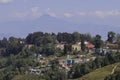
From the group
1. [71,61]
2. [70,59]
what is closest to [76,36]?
[70,59]

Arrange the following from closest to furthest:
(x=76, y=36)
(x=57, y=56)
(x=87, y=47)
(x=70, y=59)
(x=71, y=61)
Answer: (x=71, y=61)
(x=70, y=59)
(x=57, y=56)
(x=87, y=47)
(x=76, y=36)

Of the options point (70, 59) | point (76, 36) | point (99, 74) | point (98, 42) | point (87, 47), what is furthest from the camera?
point (76, 36)

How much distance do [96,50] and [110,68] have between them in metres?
32.9

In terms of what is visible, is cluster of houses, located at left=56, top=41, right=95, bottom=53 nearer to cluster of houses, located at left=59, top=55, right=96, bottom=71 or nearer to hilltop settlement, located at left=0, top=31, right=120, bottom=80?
hilltop settlement, located at left=0, top=31, right=120, bottom=80

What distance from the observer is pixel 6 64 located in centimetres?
10431

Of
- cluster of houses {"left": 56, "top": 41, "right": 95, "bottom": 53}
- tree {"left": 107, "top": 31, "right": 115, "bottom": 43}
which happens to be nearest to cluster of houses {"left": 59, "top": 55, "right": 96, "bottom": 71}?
cluster of houses {"left": 56, "top": 41, "right": 95, "bottom": 53}

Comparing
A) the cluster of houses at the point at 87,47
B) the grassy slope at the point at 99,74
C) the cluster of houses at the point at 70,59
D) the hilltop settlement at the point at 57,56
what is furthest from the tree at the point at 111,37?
the grassy slope at the point at 99,74

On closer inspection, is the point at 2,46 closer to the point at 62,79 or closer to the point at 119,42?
the point at 119,42

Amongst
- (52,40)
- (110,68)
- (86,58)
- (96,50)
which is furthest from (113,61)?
(52,40)

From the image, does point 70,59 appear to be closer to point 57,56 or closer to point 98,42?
point 57,56

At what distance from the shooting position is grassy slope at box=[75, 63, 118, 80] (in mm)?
65363

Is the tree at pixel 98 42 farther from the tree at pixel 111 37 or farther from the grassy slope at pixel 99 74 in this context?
the grassy slope at pixel 99 74

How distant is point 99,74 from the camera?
67.2 meters

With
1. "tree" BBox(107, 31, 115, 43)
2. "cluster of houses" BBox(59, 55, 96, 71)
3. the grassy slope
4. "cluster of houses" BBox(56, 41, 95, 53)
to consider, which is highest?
"tree" BBox(107, 31, 115, 43)
